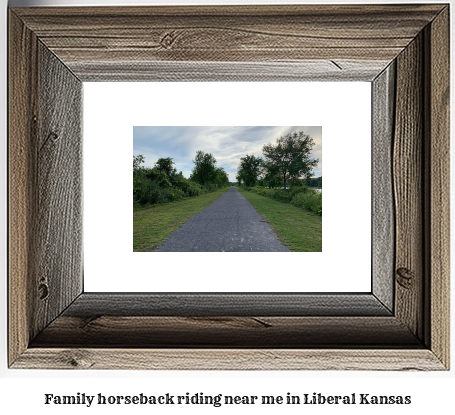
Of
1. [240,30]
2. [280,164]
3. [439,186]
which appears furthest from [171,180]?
[439,186]

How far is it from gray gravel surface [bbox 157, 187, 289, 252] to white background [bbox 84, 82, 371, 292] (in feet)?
0.06

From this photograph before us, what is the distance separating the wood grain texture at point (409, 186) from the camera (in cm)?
83

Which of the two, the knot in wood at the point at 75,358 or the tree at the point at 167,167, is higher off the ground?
the tree at the point at 167,167

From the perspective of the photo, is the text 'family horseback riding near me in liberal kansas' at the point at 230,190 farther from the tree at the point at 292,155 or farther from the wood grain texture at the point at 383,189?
the wood grain texture at the point at 383,189

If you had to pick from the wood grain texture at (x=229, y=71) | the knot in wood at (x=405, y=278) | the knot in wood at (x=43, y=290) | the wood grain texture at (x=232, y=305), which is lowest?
the wood grain texture at (x=232, y=305)

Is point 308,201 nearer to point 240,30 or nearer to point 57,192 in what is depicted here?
point 240,30

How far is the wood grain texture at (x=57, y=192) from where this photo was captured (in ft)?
2.78

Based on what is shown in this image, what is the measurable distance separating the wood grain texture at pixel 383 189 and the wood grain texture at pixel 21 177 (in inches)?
32.3

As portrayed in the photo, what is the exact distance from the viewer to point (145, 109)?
0.89 m

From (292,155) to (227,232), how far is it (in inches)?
9.8

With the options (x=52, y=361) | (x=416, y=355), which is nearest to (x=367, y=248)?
(x=416, y=355)

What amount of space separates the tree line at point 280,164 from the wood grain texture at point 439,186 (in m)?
0.28

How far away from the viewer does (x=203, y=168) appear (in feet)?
2.89

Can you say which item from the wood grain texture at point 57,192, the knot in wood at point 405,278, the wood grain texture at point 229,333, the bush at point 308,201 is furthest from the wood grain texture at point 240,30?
the wood grain texture at point 229,333
